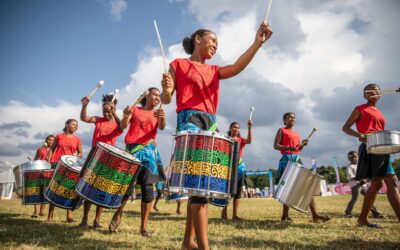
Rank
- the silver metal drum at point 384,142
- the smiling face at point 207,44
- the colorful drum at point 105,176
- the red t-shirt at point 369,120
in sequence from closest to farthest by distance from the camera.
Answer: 1. the smiling face at point 207,44
2. the colorful drum at point 105,176
3. the silver metal drum at point 384,142
4. the red t-shirt at point 369,120

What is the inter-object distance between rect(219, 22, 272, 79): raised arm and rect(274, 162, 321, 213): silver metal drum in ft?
12.0

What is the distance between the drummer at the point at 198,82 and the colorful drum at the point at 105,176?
1674mm

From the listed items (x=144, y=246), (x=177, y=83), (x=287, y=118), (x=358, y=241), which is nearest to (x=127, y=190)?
(x=144, y=246)

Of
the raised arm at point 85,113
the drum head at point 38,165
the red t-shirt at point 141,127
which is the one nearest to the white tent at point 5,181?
the drum head at point 38,165

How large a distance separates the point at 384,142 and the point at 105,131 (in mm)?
5396

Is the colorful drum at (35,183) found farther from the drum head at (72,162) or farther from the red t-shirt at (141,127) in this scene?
the red t-shirt at (141,127)

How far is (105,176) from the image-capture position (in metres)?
4.61

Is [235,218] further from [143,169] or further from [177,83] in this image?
[177,83]

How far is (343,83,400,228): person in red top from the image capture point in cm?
552

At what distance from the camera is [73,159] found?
20.1ft

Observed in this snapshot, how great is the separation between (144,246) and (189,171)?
1.89 m

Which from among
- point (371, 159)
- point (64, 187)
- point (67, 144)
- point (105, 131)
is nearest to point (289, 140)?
point (371, 159)

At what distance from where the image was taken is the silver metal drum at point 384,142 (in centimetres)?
483

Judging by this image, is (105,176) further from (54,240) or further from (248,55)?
(248,55)
